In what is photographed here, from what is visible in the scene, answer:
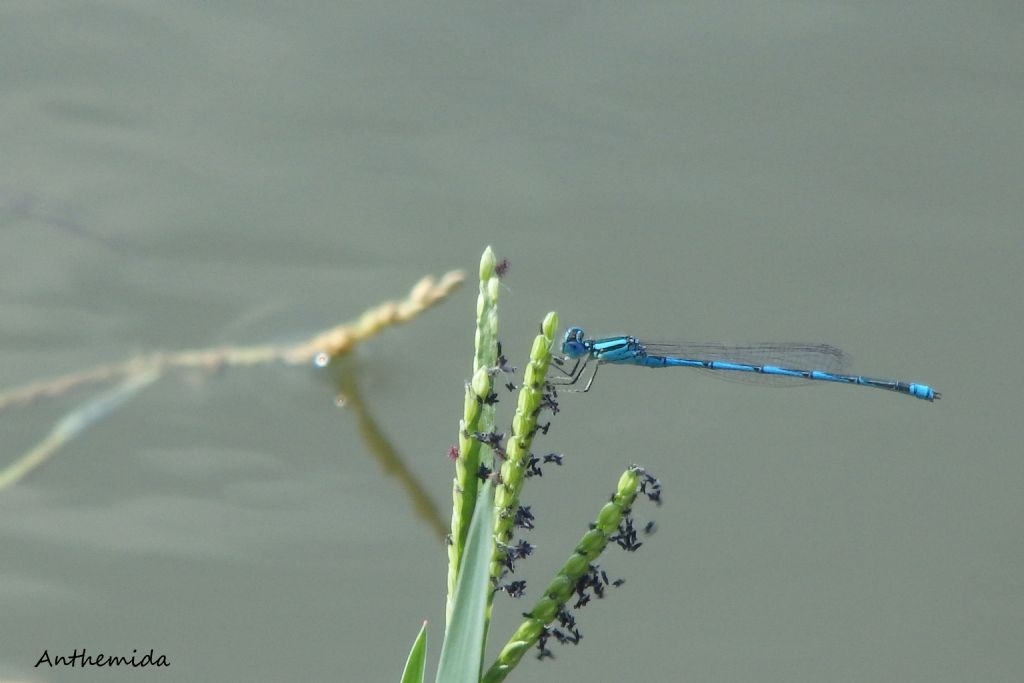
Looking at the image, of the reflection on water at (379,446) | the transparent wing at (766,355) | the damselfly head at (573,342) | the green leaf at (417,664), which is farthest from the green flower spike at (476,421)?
the transparent wing at (766,355)

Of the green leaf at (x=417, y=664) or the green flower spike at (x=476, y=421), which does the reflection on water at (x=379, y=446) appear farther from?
the green flower spike at (x=476, y=421)

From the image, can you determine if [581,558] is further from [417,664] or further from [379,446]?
[379,446]

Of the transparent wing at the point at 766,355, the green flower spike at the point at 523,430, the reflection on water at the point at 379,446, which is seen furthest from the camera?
the transparent wing at the point at 766,355

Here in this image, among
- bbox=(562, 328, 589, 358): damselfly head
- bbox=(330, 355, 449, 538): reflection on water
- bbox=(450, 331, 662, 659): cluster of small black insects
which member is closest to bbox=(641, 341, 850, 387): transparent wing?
bbox=(562, 328, 589, 358): damselfly head

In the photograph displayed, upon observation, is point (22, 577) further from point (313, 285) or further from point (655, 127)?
point (655, 127)

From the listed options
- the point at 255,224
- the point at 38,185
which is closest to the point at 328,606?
the point at 255,224
